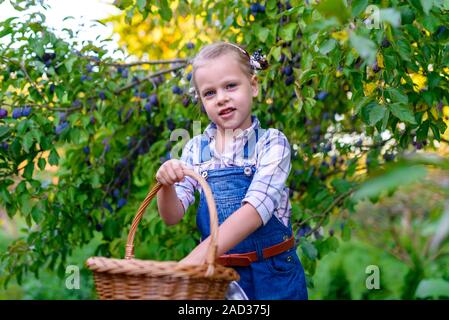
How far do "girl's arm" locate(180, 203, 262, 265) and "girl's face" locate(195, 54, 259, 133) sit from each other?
31 cm

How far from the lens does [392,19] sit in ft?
3.81

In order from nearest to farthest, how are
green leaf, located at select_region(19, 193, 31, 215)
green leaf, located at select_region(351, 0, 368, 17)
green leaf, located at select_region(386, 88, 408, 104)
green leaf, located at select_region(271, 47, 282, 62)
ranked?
green leaf, located at select_region(351, 0, 368, 17), green leaf, located at select_region(386, 88, 408, 104), green leaf, located at select_region(271, 47, 282, 62), green leaf, located at select_region(19, 193, 31, 215)

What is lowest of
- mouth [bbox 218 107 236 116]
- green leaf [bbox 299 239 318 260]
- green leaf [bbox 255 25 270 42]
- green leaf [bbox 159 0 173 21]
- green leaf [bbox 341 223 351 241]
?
green leaf [bbox 299 239 318 260]

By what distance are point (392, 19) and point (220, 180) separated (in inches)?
38.4

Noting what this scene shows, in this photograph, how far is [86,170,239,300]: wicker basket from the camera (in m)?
1.48

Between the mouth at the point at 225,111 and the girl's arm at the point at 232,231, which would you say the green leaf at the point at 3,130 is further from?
the girl's arm at the point at 232,231

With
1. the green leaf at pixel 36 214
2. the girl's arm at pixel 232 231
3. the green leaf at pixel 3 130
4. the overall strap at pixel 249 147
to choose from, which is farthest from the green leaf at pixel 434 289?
the green leaf at pixel 3 130

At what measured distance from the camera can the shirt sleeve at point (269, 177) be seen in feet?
6.23

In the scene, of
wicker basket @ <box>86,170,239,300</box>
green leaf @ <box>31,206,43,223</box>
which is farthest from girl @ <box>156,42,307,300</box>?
green leaf @ <box>31,206,43,223</box>

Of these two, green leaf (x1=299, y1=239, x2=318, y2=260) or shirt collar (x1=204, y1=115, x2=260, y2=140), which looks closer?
shirt collar (x1=204, y1=115, x2=260, y2=140)

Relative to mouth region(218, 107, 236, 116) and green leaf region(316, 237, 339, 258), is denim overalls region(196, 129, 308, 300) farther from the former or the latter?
green leaf region(316, 237, 339, 258)

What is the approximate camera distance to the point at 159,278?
1495 mm

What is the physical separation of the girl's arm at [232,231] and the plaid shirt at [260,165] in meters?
0.02
